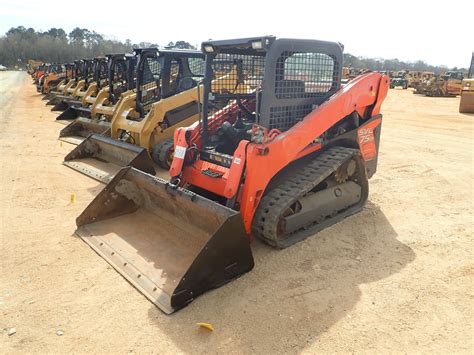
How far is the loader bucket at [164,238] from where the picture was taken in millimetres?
3178

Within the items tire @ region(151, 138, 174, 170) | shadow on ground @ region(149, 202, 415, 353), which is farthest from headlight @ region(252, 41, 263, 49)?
tire @ region(151, 138, 174, 170)

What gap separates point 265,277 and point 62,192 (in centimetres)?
363

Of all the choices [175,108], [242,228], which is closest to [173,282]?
[242,228]

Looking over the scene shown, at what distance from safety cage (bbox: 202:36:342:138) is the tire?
7.87ft

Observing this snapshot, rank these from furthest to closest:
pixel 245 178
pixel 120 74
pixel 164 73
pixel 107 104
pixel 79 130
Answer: pixel 120 74
pixel 107 104
pixel 79 130
pixel 164 73
pixel 245 178

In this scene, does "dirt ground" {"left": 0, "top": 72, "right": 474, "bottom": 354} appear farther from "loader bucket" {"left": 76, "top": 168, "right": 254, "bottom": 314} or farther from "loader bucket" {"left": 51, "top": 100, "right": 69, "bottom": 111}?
"loader bucket" {"left": 51, "top": 100, "right": 69, "bottom": 111}

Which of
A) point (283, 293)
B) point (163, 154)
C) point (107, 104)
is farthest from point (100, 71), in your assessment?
point (283, 293)

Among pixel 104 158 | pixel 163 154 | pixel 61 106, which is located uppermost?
pixel 61 106

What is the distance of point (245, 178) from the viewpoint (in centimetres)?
380

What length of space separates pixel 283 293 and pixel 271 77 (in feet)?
6.75

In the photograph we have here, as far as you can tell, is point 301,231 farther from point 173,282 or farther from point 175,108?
point 175,108

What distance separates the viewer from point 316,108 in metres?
4.43

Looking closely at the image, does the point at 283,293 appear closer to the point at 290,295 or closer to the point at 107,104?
the point at 290,295

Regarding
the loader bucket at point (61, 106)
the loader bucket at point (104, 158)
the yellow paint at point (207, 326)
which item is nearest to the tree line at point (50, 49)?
the loader bucket at point (61, 106)
